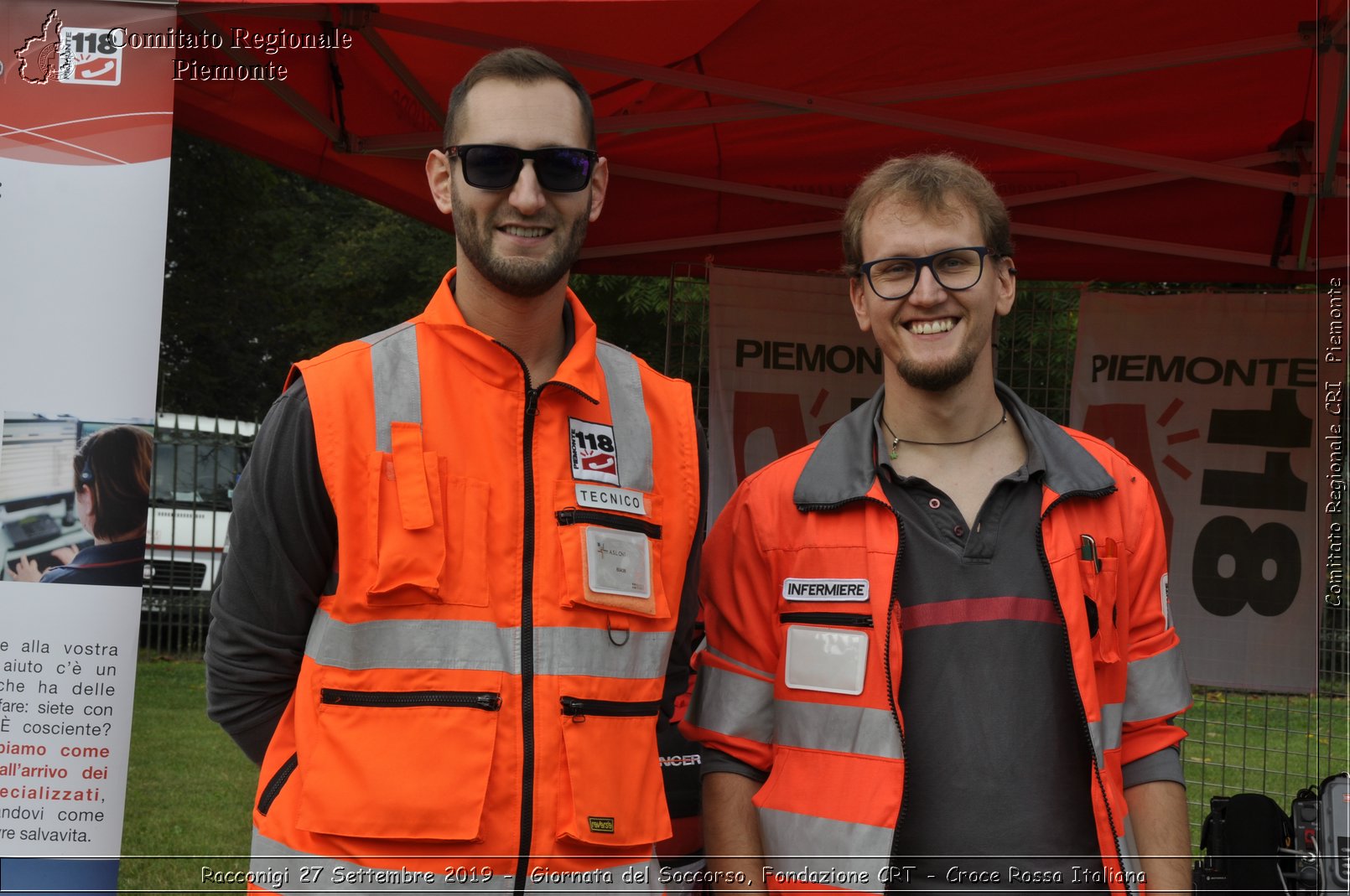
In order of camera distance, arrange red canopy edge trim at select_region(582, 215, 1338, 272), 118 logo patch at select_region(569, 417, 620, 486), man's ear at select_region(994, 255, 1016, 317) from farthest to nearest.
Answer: red canopy edge trim at select_region(582, 215, 1338, 272) → man's ear at select_region(994, 255, 1016, 317) → 118 logo patch at select_region(569, 417, 620, 486)

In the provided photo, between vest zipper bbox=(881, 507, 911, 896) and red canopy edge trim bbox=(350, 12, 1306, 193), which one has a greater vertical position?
red canopy edge trim bbox=(350, 12, 1306, 193)

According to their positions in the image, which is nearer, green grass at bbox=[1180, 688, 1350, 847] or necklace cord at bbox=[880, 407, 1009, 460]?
necklace cord at bbox=[880, 407, 1009, 460]

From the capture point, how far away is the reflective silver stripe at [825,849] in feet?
6.86

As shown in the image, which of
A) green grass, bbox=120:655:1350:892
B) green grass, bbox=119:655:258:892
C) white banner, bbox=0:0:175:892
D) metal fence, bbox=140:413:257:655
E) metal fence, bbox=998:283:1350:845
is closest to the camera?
white banner, bbox=0:0:175:892

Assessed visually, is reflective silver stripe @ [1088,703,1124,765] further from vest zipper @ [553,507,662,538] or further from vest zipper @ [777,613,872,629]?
vest zipper @ [553,507,662,538]

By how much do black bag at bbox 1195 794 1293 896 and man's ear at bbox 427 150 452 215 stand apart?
2629 millimetres

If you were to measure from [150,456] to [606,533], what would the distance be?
1.44 m

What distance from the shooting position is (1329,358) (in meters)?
4.70

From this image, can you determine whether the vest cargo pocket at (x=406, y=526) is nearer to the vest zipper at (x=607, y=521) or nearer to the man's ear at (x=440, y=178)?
the vest zipper at (x=607, y=521)

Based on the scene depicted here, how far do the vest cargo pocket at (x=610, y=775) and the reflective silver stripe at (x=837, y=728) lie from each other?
0.30 meters

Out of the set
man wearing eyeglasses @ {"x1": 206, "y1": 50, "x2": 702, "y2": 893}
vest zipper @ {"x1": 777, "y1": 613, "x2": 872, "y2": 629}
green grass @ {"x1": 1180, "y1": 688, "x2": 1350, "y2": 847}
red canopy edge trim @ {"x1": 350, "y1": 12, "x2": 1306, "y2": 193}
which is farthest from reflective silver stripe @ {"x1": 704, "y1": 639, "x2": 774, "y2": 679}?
green grass @ {"x1": 1180, "y1": 688, "x2": 1350, "y2": 847}

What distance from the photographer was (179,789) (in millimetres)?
7492

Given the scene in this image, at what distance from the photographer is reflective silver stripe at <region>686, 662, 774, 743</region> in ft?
7.57

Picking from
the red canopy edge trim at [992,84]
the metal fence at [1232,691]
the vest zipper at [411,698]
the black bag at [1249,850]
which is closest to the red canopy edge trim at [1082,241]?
the metal fence at [1232,691]
